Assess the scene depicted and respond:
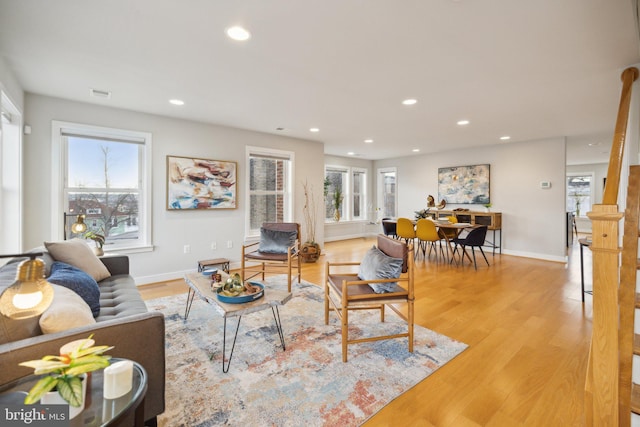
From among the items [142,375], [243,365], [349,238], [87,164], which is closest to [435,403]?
[243,365]

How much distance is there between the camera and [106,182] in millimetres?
4016

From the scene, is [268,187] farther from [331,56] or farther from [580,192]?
[580,192]

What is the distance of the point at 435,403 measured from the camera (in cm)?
181

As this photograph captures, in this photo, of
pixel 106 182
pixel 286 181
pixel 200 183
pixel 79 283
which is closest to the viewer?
pixel 79 283

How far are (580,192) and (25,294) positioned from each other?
44.2ft

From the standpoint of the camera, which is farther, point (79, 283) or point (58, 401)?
Answer: point (79, 283)

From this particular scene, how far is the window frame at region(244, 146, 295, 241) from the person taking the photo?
5211 mm

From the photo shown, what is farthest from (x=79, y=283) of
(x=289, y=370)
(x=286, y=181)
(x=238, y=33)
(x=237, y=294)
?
(x=286, y=181)

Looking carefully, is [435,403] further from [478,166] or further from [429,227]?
[478,166]

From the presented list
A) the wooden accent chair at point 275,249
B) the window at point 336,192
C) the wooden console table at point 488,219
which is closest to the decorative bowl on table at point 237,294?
the wooden accent chair at point 275,249

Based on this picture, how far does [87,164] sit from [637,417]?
533 cm

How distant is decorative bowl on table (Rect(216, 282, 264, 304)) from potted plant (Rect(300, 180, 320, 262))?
339 centimetres

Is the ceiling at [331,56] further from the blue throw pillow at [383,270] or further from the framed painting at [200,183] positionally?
the blue throw pillow at [383,270]

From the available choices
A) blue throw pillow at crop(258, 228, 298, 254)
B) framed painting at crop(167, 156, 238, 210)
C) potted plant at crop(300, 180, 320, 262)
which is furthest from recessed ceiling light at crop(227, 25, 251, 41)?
potted plant at crop(300, 180, 320, 262)
